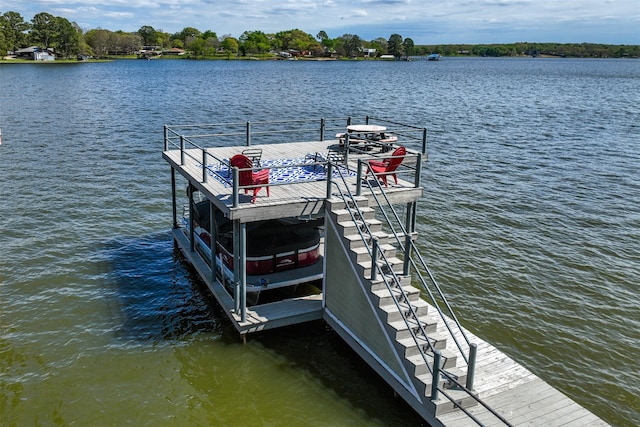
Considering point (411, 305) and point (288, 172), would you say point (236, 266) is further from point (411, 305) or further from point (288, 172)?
point (411, 305)

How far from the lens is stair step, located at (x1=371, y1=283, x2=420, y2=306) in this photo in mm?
10773

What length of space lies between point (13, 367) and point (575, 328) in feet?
42.4

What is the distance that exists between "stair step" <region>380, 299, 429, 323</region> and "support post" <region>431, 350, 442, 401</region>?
4.08 ft

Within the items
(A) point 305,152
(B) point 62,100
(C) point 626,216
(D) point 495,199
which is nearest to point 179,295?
(A) point 305,152

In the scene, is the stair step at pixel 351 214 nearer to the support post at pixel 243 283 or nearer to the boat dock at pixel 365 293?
the boat dock at pixel 365 293

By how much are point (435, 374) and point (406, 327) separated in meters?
1.16

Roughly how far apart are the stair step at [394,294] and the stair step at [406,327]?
428 mm

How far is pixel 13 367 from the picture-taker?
40.0ft

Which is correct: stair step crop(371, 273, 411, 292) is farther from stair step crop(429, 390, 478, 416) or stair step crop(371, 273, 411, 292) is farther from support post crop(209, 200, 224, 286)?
support post crop(209, 200, 224, 286)

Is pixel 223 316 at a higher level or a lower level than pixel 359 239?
lower

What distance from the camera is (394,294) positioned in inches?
435

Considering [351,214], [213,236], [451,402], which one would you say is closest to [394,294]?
[351,214]

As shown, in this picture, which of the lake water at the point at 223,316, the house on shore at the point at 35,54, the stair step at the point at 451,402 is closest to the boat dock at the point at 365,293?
the stair step at the point at 451,402

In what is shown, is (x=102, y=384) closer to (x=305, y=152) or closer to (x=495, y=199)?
(x=305, y=152)
